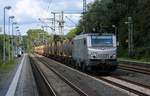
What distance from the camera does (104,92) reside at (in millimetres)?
22969

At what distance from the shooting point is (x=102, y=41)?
35.1 m

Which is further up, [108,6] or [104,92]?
[108,6]

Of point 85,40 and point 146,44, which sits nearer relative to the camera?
point 85,40

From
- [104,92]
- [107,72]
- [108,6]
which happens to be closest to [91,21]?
[108,6]

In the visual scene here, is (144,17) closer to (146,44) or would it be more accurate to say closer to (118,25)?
(146,44)

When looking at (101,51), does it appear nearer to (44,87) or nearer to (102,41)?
(102,41)

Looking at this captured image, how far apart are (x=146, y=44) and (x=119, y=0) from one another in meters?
25.4

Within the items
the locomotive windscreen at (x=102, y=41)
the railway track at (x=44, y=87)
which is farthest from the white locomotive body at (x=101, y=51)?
the railway track at (x=44, y=87)

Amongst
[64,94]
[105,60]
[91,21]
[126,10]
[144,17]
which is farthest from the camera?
[91,21]

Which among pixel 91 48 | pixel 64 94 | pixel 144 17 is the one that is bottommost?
pixel 64 94

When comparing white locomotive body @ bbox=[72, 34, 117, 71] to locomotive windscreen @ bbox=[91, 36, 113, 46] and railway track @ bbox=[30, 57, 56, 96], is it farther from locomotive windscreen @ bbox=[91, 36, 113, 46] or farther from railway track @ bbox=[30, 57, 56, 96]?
railway track @ bbox=[30, 57, 56, 96]

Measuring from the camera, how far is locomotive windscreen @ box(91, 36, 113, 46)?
3488cm

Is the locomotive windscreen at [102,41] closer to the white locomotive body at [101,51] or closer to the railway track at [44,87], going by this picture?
the white locomotive body at [101,51]

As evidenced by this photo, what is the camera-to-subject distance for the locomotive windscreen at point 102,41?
3488cm
